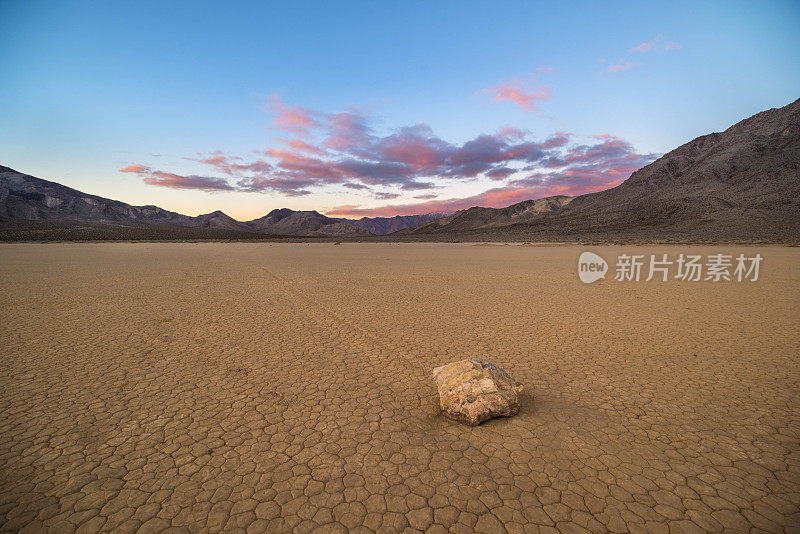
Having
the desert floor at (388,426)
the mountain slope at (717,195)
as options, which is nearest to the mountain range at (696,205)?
the mountain slope at (717,195)

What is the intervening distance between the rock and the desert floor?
0.17 m

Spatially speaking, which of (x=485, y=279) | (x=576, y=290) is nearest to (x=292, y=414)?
(x=576, y=290)

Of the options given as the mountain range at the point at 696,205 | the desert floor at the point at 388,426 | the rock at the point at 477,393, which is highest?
the mountain range at the point at 696,205

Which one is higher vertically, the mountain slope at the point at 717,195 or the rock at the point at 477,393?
the mountain slope at the point at 717,195

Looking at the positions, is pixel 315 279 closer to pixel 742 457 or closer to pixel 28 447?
pixel 28 447

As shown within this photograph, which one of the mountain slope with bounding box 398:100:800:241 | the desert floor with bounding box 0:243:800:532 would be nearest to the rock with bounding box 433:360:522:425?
the desert floor with bounding box 0:243:800:532

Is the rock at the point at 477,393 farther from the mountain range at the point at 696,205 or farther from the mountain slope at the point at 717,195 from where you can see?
the mountain slope at the point at 717,195

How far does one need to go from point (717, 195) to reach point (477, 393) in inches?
3947

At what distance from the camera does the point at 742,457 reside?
3633 mm

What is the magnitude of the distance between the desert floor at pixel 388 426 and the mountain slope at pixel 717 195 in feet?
197

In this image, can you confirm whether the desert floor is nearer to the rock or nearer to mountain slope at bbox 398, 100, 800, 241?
the rock

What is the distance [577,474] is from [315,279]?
15.8m

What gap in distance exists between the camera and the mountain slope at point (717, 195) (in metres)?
55.1

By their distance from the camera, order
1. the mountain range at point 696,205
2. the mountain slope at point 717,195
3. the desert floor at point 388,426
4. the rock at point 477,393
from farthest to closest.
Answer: the mountain range at point 696,205
the mountain slope at point 717,195
the rock at point 477,393
the desert floor at point 388,426
